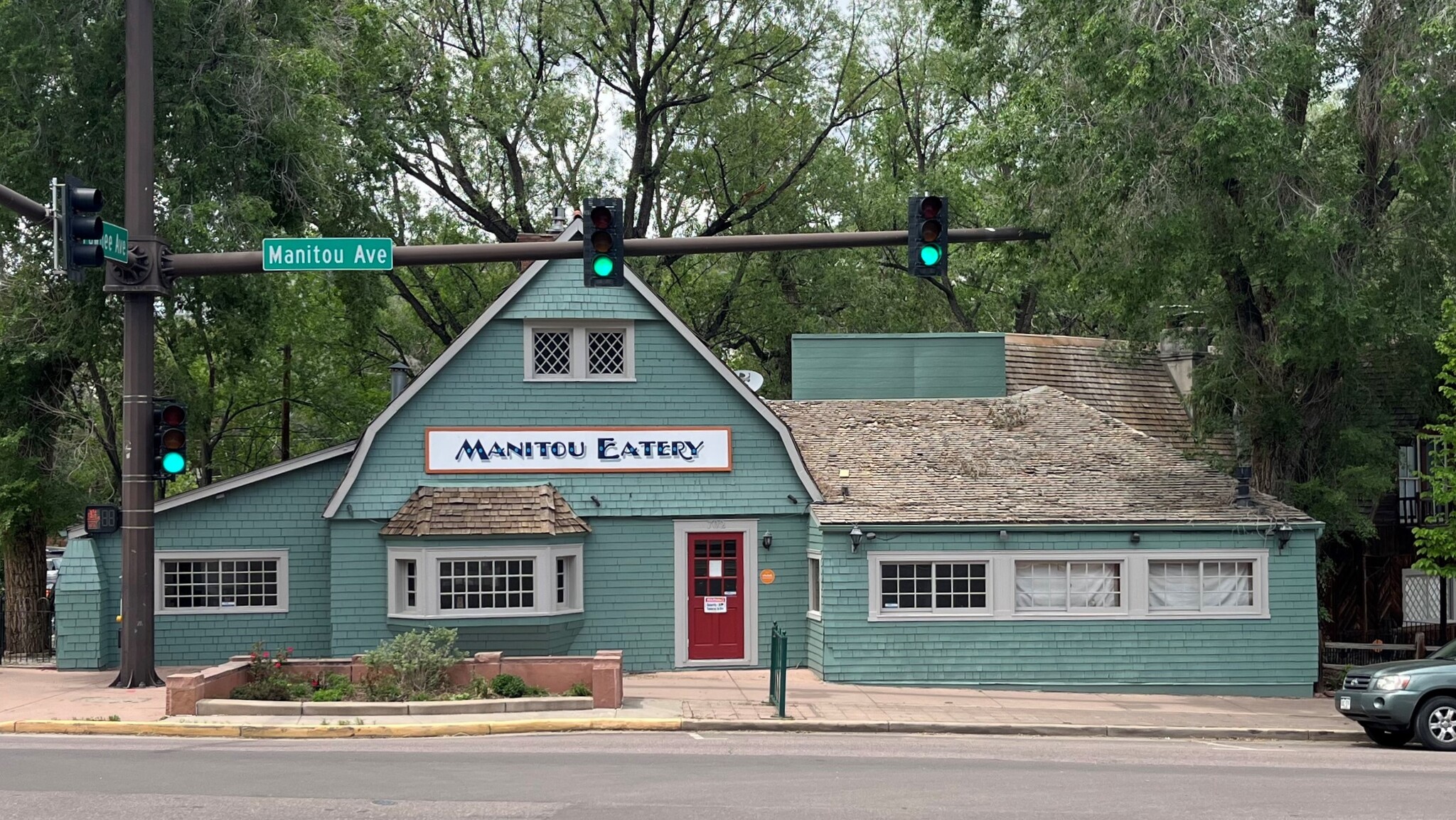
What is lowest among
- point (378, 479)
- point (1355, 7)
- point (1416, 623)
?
point (1416, 623)

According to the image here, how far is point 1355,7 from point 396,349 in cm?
2835

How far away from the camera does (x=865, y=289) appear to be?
1593 inches

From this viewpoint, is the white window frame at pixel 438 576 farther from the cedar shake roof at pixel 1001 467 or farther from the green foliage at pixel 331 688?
the cedar shake roof at pixel 1001 467

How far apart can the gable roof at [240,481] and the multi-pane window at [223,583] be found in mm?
878

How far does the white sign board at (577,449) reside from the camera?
22.5 m

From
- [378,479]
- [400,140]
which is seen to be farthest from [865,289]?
[378,479]

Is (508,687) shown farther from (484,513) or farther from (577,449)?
(577,449)

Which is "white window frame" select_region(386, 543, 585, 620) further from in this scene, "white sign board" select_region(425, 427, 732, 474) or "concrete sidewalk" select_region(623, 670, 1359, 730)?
"concrete sidewalk" select_region(623, 670, 1359, 730)

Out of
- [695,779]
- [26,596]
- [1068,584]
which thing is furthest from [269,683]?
[1068,584]

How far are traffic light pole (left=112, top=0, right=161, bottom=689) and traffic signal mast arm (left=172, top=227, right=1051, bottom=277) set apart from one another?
7.82 ft

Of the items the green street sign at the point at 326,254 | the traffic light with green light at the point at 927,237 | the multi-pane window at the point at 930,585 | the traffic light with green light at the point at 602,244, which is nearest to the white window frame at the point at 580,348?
the multi-pane window at the point at 930,585

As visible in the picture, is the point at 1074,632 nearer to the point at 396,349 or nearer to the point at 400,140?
the point at 400,140

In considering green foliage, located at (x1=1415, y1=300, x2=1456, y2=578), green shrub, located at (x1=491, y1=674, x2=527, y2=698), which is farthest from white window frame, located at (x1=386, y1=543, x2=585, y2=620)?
green foliage, located at (x1=1415, y1=300, x2=1456, y2=578)

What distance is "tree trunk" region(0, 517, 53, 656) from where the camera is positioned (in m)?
24.7
